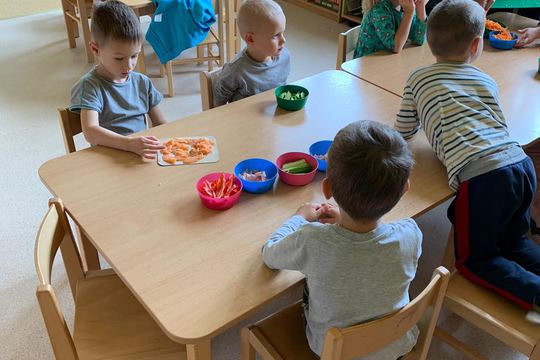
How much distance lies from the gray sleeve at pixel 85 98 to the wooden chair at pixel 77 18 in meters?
2.01

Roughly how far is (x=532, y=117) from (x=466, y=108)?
46 cm

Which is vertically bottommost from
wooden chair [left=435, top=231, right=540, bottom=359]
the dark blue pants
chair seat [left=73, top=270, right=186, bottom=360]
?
wooden chair [left=435, top=231, right=540, bottom=359]

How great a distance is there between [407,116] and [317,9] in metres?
3.55

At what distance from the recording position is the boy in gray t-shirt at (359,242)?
101cm

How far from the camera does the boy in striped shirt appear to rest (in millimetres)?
1444

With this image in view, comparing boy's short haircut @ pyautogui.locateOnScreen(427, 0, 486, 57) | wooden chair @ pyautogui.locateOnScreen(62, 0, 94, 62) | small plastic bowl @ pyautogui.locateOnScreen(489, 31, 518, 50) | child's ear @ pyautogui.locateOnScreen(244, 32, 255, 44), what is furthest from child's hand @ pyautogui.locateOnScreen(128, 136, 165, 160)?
wooden chair @ pyautogui.locateOnScreen(62, 0, 94, 62)

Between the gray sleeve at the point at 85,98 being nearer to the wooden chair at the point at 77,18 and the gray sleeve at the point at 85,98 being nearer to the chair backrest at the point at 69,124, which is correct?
the chair backrest at the point at 69,124

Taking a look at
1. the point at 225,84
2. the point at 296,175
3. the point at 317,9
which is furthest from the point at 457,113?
the point at 317,9

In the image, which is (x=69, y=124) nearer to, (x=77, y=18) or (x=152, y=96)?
(x=152, y=96)

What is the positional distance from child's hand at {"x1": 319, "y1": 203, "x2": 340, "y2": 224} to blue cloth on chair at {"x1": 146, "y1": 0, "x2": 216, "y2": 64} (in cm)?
216

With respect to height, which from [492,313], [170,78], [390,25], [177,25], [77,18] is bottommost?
[170,78]

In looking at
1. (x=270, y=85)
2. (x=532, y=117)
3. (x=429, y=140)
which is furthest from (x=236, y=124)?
(x=532, y=117)

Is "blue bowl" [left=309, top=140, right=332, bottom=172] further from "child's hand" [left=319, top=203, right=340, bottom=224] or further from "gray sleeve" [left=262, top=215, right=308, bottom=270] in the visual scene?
"gray sleeve" [left=262, top=215, right=308, bottom=270]

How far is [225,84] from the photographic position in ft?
6.46
